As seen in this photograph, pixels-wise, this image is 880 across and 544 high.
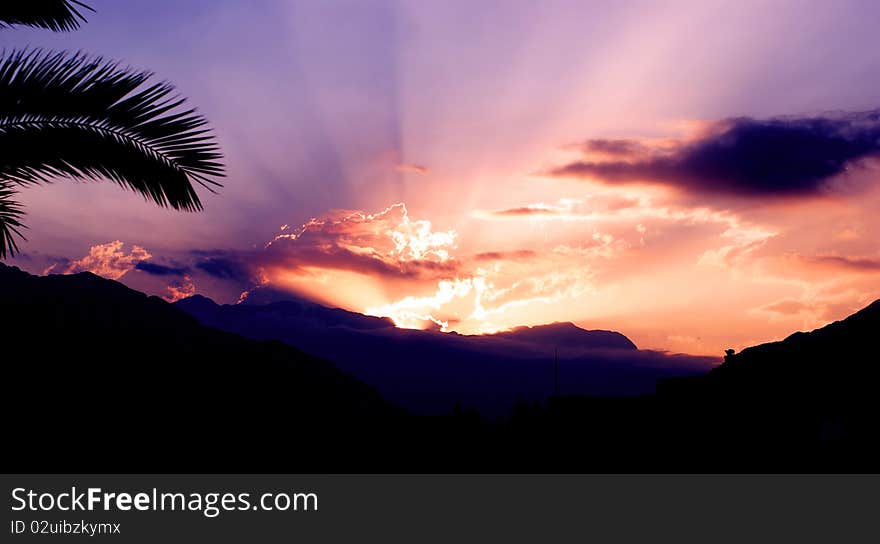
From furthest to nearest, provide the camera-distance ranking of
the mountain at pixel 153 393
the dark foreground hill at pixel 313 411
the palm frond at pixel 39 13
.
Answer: the mountain at pixel 153 393
the dark foreground hill at pixel 313 411
the palm frond at pixel 39 13

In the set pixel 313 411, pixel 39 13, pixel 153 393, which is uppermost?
pixel 39 13

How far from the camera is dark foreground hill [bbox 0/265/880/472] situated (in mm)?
20750

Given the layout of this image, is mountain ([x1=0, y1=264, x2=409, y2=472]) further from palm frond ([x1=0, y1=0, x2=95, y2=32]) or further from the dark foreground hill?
palm frond ([x1=0, y1=0, x2=95, y2=32])

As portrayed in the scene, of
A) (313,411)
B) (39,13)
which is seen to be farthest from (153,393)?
(39,13)

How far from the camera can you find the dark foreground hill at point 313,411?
20750 mm

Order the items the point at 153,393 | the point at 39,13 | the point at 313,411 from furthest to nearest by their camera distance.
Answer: the point at 313,411, the point at 153,393, the point at 39,13

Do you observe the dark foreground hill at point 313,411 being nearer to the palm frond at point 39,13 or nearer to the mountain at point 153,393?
the mountain at point 153,393

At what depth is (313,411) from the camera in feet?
463

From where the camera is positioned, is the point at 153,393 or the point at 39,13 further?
the point at 153,393

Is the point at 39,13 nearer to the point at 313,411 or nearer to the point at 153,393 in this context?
the point at 153,393

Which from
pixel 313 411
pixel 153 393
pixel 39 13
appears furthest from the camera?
pixel 313 411

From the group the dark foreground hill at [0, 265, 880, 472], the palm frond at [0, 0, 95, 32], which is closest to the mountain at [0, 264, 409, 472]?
the dark foreground hill at [0, 265, 880, 472]

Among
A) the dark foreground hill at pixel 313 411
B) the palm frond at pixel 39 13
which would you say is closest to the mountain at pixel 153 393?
the dark foreground hill at pixel 313 411
